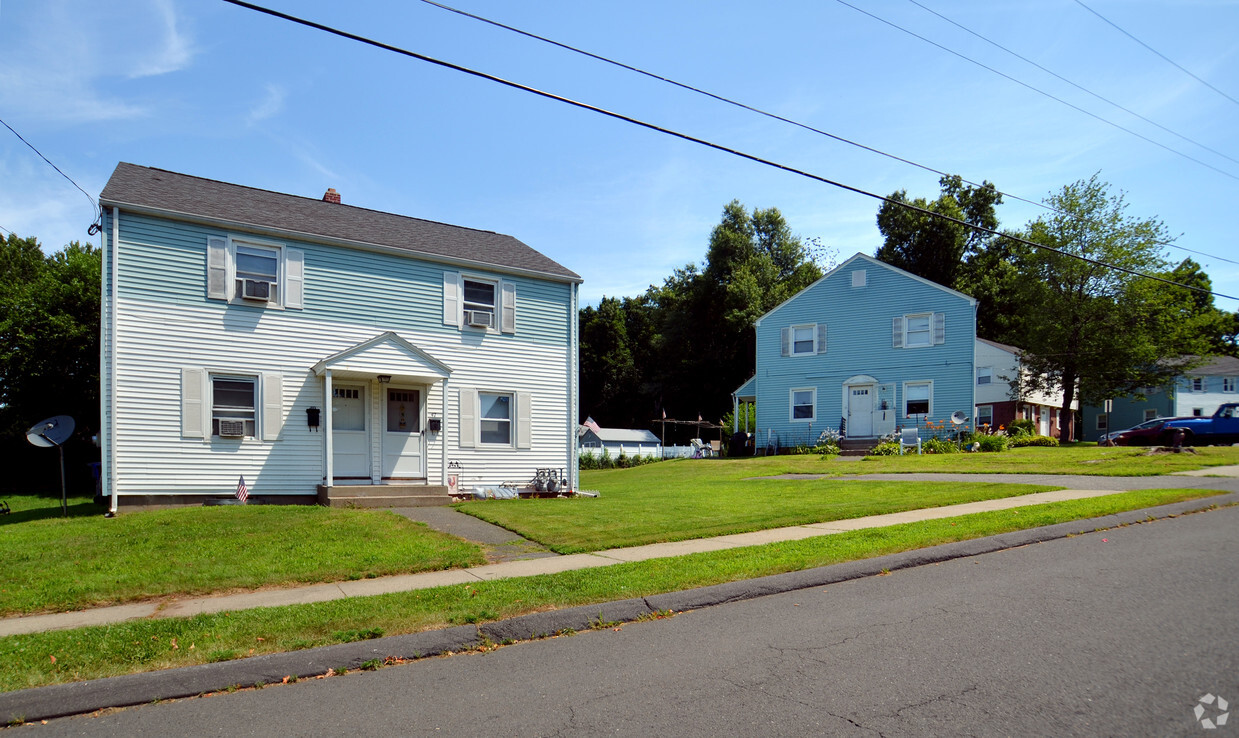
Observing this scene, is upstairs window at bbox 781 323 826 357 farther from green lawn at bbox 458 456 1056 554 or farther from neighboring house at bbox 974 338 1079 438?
green lawn at bbox 458 456 1056 554

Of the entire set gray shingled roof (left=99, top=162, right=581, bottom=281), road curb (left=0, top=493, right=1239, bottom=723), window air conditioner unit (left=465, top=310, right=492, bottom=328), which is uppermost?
gray shingled roof (left=99, top=162, right=581, bottom=281)

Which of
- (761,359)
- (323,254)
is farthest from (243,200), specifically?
(761,359)

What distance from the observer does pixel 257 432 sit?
15.5 metres

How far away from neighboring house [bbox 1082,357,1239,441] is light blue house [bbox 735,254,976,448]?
73.5 ft

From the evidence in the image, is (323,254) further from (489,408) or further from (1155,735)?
(1155,735)

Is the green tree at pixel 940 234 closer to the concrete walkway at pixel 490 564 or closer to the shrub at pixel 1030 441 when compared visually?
the shrub at pixel 1030 441

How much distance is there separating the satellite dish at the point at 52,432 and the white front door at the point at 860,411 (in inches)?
1022

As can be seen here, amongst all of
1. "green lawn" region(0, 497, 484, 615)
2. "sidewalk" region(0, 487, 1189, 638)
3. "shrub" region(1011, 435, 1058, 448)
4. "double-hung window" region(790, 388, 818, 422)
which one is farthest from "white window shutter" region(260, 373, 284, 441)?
"shrub" region(1011, 435, 1058, 448)

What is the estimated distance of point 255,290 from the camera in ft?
51.4

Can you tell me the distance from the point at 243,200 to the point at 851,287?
23.3 meters

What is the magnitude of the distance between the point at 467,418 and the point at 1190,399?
1832 inches

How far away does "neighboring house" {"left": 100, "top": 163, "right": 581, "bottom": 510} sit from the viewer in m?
14.5

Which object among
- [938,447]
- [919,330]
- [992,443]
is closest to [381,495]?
[938,447]

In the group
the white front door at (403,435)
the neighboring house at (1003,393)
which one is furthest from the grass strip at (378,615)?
the neighboring house at (1003,393)
